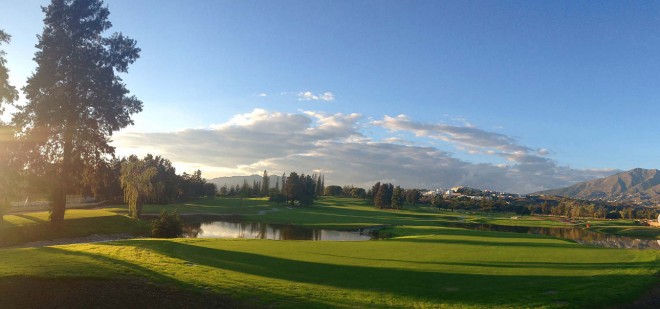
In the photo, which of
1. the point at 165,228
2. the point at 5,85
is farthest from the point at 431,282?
the point at 165,228

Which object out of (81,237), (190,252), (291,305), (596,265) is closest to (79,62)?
(81,237)

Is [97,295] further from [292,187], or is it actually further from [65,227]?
[292,187]

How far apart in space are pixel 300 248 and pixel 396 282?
43.9ft

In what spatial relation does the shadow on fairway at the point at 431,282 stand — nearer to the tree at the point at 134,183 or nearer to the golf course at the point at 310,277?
the golf course at the point at 310,277

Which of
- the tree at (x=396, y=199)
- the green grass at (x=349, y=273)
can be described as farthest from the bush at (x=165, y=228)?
the tree at (x=396, y=199)

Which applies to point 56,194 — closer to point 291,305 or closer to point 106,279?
point 106,279

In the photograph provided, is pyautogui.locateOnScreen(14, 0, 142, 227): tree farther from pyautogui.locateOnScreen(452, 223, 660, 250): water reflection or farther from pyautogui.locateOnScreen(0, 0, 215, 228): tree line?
pyautogui.locateOnScreen(452, 223, 660, 250): water reflection

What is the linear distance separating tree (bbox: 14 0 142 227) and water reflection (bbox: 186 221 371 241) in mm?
18360

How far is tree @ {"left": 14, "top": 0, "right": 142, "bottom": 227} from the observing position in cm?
3706

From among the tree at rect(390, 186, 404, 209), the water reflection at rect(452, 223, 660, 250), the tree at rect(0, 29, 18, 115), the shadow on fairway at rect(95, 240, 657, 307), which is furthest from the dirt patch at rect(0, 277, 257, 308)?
the tree at rect(390, 186, 404, 209)

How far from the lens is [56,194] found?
132ft

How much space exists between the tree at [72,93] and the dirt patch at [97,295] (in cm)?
2626

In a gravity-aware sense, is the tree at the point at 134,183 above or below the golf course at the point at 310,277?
above

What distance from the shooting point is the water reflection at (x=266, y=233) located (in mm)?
57025
